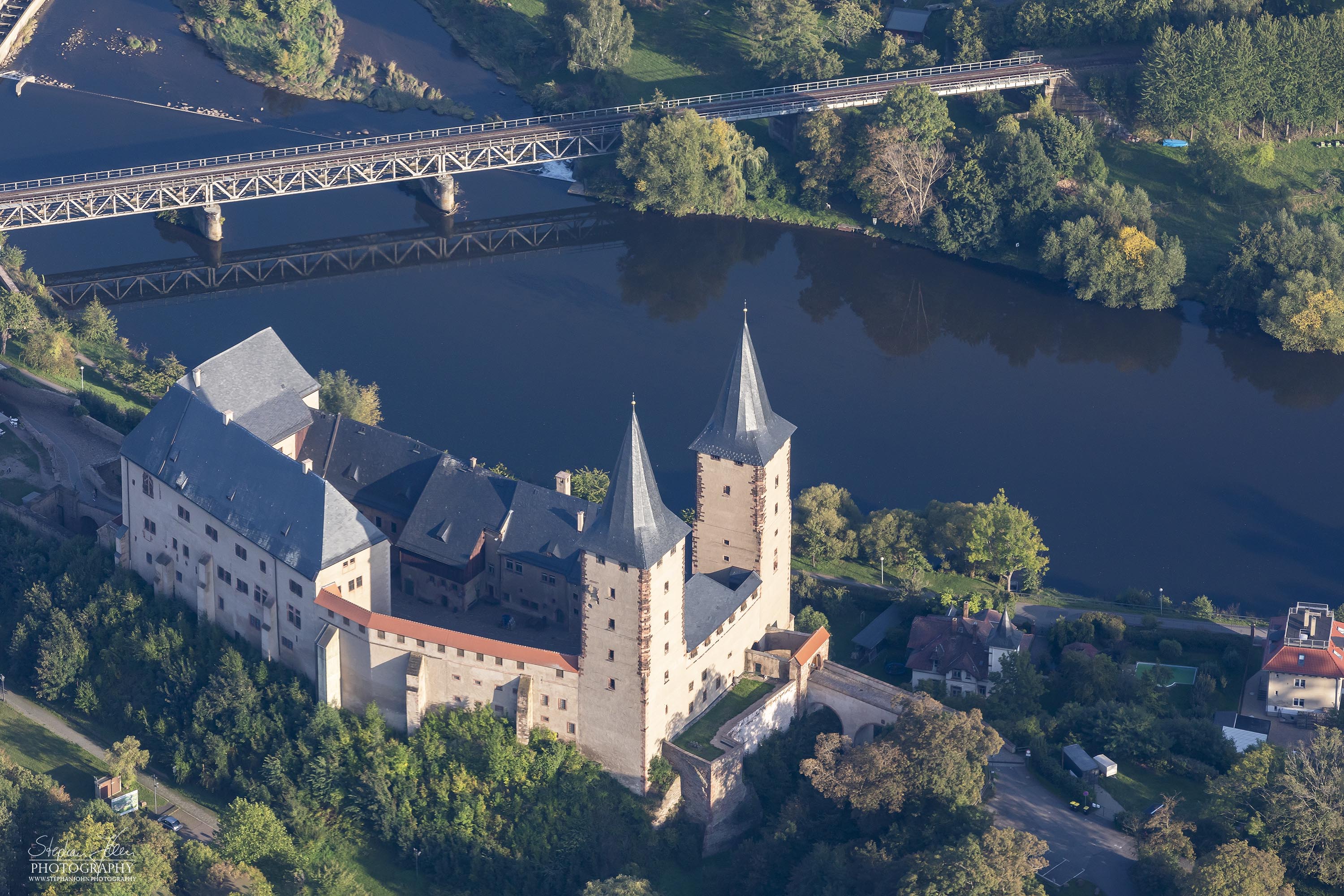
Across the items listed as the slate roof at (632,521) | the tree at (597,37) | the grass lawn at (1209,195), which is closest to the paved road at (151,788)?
the slate roof at (632,521)

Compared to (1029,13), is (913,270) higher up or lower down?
lower down

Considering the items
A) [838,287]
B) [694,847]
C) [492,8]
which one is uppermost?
[492,8]

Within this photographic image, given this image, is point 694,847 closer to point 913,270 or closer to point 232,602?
point 232,602

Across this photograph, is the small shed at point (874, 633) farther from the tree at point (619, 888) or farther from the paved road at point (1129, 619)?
the tree at point (619, 888)

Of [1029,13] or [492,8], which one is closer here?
[1029,13]

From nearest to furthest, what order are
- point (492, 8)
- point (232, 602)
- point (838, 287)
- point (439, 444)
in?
point (232, 602), point (439, 444), point (838, 287), point (492, 8)

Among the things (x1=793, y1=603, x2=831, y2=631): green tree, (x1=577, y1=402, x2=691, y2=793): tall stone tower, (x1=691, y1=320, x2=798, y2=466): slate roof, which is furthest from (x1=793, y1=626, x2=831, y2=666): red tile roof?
(x1=691, y1=320, x2=798, y2=466): slate roof

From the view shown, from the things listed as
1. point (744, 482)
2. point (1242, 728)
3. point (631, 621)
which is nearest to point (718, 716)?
point (631, 621)

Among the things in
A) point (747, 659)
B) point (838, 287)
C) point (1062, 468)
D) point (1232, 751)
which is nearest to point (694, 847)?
point (747, 659)
